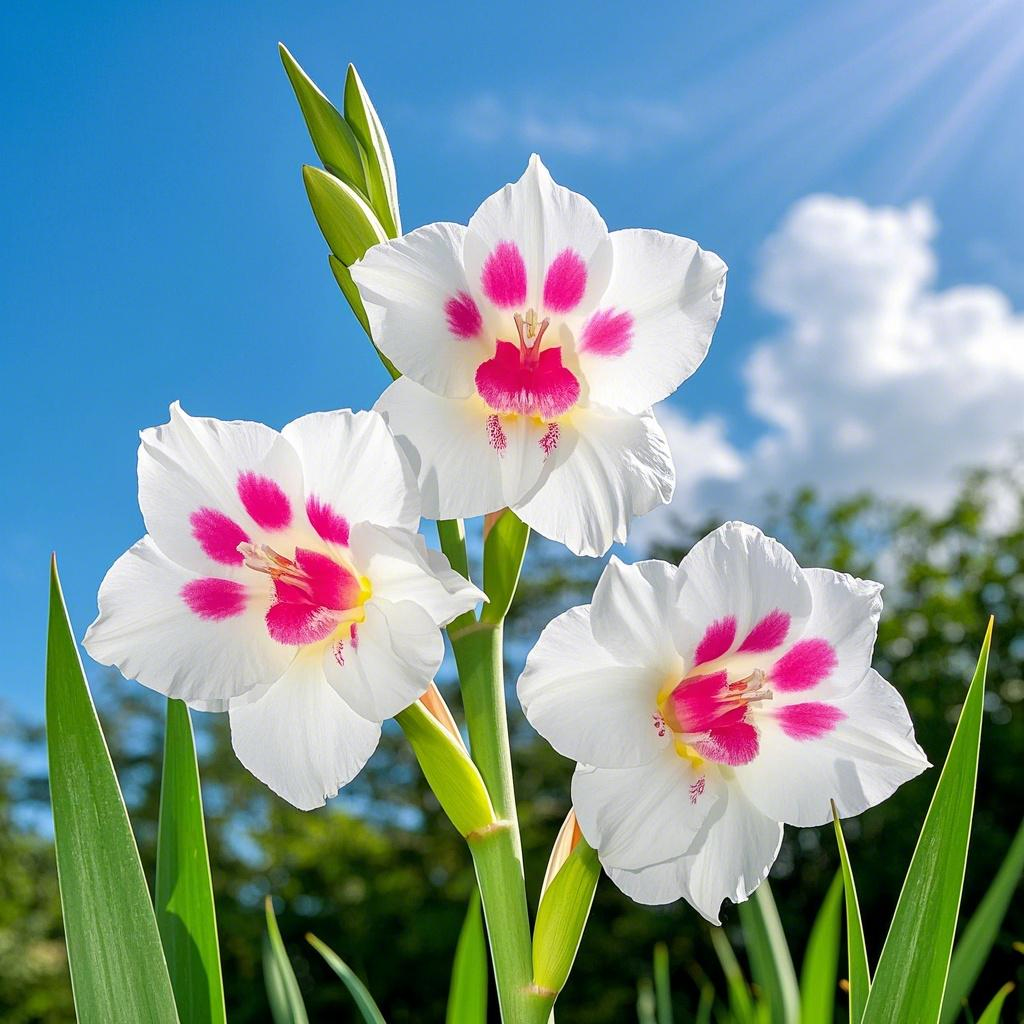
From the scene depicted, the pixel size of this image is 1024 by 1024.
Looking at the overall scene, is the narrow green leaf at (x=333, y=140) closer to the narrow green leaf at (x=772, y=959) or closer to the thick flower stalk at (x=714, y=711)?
the thick flower stalk at (x=714, y=711)

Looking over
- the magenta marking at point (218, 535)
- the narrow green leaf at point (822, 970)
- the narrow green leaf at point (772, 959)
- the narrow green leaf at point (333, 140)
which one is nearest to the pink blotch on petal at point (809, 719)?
the magenta marking at point (218, 535)

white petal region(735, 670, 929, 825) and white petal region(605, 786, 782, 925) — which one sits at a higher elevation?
white petal region(735, 670, 929, 825)

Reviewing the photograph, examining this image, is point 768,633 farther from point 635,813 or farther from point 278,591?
point 278,591

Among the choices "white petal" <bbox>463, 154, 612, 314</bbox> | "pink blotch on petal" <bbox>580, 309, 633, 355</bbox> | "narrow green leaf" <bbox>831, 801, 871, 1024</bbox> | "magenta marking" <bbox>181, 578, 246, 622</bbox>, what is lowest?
"narrow green leaf" <bbox>831, 801, 871, 1024</bbox>

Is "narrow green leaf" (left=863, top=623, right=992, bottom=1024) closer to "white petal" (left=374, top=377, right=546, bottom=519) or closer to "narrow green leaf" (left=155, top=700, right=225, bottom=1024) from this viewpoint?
"white petal" (left=374, top=377, right=546, bottom=519)

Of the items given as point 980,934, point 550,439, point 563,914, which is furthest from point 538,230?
point 980,934

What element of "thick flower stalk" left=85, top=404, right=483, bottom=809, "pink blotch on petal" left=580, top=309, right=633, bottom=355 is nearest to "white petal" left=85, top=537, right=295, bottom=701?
"thick flower stalk" left=85, top=404, right=483, bottom=809

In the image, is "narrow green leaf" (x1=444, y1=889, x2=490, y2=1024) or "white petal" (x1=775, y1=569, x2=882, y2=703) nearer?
"white petal" (x1=775, y1=569, x2=882, y2=703)
